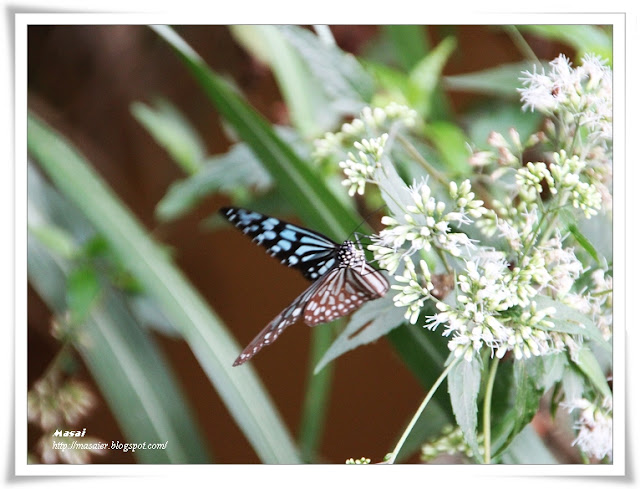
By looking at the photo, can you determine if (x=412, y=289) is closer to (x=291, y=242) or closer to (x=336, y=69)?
(x=291, y=242)

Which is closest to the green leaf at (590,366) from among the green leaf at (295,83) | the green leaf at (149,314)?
the green leaf at (295,83)

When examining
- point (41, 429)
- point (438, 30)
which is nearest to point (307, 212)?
point (438, 30)

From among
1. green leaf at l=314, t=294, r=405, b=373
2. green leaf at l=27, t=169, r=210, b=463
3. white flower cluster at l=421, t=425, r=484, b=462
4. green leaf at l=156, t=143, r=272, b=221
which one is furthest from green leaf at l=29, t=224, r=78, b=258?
white flower cluster at l=421, t=425, r=484, b=462

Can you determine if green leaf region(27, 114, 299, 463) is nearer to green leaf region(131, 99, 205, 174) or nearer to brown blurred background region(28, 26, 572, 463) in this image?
brown blurred background region(28, 26, 572, 463)

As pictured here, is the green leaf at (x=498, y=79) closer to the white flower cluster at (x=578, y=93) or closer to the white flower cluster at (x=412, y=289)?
the white flower cluster at (x=578, y=93)

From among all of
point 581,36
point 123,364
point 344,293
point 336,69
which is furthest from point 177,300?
point 581,36
